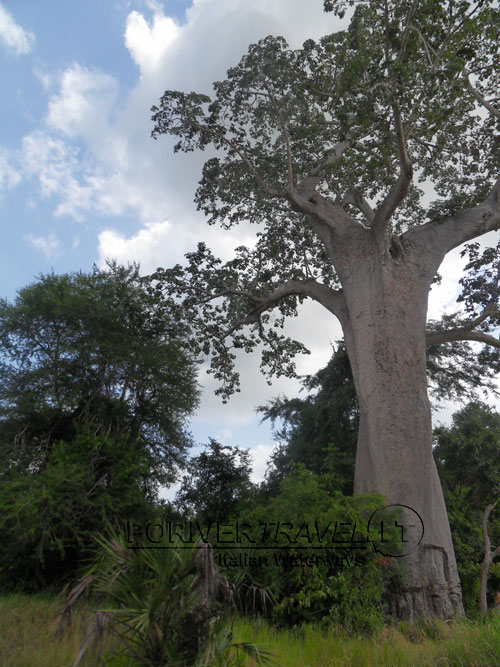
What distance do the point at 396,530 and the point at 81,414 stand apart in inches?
353

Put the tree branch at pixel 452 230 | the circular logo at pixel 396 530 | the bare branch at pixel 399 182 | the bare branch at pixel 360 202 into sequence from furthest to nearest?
1. the bare branch at pixel 360 202
2. the tree branch at pixel 452 230
3. the bare branch at pixel 399 182
4. the circular logo at pixel 396 530

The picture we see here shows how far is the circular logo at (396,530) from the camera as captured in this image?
8070 millimetres

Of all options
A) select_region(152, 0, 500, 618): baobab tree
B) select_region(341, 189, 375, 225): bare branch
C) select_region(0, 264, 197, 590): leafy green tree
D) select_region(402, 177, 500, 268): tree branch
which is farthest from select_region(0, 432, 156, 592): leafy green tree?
select_region(341, 189, 375, 225): bare branch

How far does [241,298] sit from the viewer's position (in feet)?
48.5

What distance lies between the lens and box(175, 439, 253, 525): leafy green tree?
15062 mm

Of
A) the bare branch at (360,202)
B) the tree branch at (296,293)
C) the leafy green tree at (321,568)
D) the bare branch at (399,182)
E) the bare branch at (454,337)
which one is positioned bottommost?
the leafy green tree at (321,568)

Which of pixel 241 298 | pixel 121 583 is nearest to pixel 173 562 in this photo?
pixel 121 583

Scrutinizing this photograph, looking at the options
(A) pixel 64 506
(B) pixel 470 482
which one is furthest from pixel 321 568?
(B) pixel 470 482

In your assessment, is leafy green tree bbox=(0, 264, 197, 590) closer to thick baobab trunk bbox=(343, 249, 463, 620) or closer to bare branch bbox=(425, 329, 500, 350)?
thick baobab trunk bbox=(343, 249, 463, 620)

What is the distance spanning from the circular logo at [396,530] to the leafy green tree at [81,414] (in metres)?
5.81

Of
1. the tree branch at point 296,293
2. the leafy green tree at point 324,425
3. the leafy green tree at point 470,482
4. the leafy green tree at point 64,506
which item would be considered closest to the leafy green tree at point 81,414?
the leafy green tree at point 64,506

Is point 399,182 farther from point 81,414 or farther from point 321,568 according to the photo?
point 81,414

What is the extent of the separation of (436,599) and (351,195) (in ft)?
32.7

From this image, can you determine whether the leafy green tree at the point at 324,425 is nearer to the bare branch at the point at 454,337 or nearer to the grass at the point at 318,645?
the bare branch at the point at 454,337
